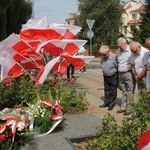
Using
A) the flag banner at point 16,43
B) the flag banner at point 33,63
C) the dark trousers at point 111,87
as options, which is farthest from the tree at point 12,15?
the dark trousers at point 111,87

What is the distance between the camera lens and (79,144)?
5.42m

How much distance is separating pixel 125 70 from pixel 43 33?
258 centimetres

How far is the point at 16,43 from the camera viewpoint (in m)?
8.26

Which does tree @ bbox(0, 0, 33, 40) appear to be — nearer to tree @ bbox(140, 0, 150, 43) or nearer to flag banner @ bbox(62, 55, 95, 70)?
flag banner @ bbox(62, 55, 95, 70)

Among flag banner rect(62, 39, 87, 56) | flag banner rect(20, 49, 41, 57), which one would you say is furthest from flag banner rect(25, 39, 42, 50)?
flag banner rect(62, 39, 87, 56)

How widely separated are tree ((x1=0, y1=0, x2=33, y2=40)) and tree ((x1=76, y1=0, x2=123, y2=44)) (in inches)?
1311

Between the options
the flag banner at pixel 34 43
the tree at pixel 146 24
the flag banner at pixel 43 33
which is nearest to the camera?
the flag banner at pixel 34 43

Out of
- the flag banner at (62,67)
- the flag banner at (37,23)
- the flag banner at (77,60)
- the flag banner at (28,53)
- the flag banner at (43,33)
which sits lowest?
the flag banner at (62,67)

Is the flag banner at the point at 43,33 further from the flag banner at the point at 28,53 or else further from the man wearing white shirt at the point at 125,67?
the man wearing white shirt at the point at 125,67

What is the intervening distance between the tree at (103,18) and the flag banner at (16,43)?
43.7m

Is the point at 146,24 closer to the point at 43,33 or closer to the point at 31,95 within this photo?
the point at 43,33

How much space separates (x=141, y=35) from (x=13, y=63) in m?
34.8

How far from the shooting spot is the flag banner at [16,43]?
8189 mm

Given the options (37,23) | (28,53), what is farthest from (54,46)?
(37,23)
